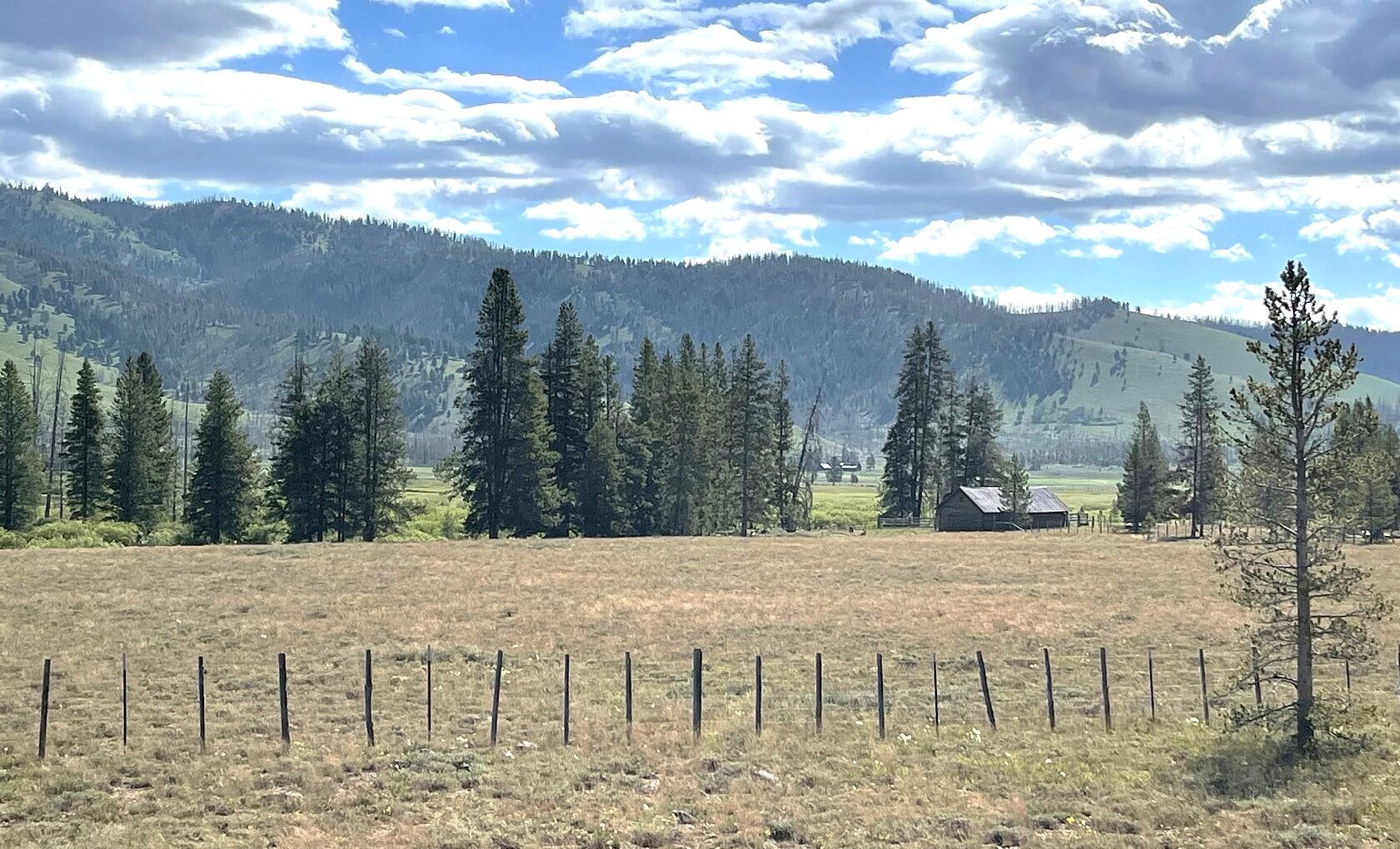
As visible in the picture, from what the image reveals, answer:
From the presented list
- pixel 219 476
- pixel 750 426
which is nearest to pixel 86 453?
pixel 219 476

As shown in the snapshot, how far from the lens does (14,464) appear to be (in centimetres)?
7044

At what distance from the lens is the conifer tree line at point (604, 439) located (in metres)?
67.7

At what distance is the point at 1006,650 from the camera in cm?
3503

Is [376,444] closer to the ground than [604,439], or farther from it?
closer to the ground

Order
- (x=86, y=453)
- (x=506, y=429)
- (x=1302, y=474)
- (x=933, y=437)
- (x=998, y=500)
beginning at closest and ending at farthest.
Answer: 1. (x=1302, y=474)
2. (x=506, y=429)
3. (x=86, y=453)
4. (x=998, y=500)
5. (x=933, y=437)

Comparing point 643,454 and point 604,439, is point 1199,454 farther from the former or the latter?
point 604,439

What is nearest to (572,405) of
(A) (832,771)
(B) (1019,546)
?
(B) (1019,546)

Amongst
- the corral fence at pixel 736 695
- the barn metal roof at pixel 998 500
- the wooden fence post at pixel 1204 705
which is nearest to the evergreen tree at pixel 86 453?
the corral fence at pixel 736 695

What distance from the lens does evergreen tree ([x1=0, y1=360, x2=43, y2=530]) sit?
70.0m

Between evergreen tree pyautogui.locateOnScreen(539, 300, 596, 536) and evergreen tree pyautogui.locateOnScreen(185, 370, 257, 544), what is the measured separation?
18.3m

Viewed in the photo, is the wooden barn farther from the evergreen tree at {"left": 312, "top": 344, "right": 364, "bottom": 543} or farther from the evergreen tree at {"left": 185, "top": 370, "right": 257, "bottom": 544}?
the evergreen tree at {"left": 185, "top": 370, "right": 257, "bottom": 544}

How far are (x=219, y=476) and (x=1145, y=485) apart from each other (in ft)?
220

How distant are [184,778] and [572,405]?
55.5 metres

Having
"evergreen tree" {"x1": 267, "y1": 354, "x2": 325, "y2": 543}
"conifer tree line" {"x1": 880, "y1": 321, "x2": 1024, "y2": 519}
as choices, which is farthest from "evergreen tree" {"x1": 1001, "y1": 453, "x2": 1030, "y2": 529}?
"evergreen tree" {"x1": 267, "y1": 354, "x2": 325, "y2": 543}
